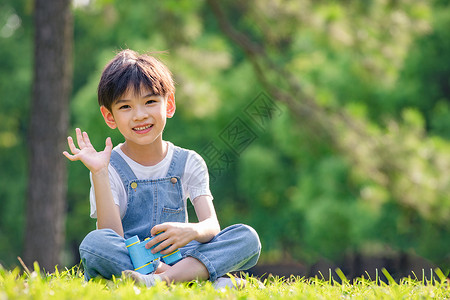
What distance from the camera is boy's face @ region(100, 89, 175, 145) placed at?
285cm

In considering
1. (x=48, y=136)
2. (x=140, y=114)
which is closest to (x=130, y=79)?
(x=140, y=114)

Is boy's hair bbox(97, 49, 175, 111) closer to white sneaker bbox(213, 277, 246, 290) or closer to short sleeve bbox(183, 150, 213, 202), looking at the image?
short sleeve bbox(183, 150, 213, 202)

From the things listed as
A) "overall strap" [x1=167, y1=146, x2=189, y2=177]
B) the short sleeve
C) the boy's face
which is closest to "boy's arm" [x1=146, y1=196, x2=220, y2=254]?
the short sleeve

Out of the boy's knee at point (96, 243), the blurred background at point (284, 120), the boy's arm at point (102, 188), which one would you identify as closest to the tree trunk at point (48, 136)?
the blurred background at point (284, 120)

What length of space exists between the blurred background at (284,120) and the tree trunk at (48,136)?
0.02 m

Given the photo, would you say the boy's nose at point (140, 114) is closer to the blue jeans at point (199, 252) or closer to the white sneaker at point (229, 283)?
the blue jeans at point (199, 252)

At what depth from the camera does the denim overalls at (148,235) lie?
2619mm

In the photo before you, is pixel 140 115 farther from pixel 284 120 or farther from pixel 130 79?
pixel 284 120

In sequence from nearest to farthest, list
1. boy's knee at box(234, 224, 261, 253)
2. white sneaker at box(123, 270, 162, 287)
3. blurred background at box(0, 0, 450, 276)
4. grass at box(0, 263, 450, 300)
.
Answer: grass at box(0, 263, 450, 300) → white sneaker at box(123, 270, 162, 287) → boy's knee at box(234, 224, 261, 253) → blurred background at box(0, 0, 450, 276)

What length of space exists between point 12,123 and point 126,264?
11.9 m

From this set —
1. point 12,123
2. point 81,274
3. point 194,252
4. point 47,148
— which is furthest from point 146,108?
point 12,123

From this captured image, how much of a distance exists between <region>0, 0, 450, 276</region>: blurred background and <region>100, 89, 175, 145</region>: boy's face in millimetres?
905

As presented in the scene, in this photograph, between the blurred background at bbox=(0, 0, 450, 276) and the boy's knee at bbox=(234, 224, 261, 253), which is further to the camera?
the blurred background at bbox=(0, 0, 450, 276)

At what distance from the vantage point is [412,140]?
22.2ft
